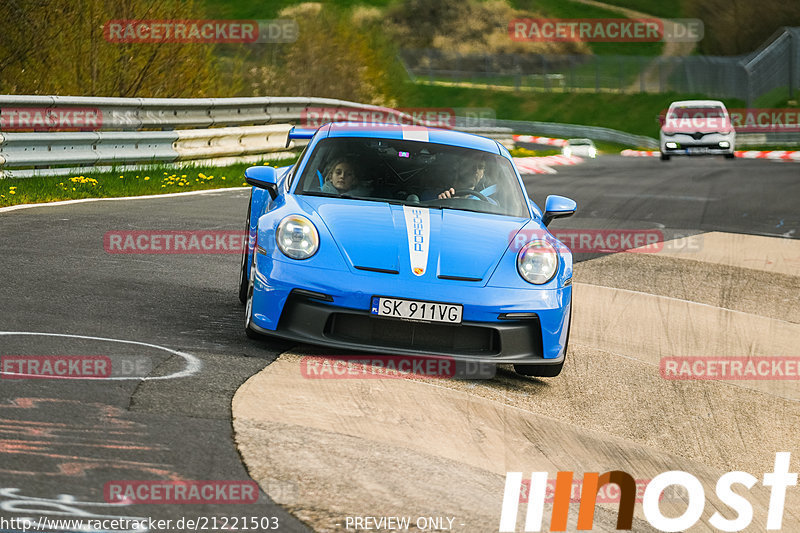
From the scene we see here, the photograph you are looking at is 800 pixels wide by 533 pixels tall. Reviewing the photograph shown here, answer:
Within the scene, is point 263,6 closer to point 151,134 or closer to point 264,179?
point 151,134

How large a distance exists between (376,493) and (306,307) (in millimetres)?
2029

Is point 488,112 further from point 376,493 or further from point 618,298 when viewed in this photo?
point 376,493

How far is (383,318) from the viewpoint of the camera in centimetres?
605

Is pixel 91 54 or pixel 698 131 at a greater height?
pixel 91 54

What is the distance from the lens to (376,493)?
13.9 ft

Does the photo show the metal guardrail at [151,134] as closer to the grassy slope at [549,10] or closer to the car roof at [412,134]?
the car roof at [412,134]

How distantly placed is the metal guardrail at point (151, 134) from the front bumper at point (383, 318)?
282 inches

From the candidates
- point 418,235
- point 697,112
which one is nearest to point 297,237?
point 418,235

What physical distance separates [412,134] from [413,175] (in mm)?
451

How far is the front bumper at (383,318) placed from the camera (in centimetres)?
605

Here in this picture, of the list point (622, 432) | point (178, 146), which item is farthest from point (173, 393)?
point (178, 146)

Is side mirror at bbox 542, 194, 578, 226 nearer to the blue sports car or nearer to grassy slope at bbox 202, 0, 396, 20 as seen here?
the blue sports car

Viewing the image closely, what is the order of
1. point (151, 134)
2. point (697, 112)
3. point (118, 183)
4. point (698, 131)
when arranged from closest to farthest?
point (118, 183) < point (151, 134) < point (698, 131) < point (697, 112)

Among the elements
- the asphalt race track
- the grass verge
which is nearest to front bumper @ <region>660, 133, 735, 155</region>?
the grass verge
